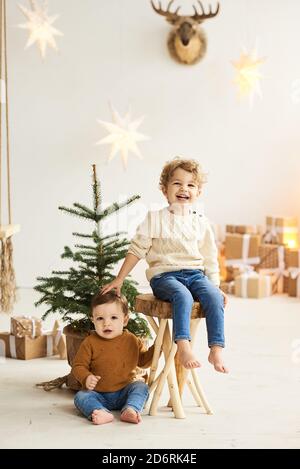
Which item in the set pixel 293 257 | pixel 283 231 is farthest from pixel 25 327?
pixel 283 231

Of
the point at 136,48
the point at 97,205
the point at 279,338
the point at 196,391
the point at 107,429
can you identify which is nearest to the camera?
the point at 107,429

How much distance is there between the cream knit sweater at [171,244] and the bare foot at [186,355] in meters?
0.36

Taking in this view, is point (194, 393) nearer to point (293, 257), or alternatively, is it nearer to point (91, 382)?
point (91, 382)

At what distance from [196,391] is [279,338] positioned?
130 cm

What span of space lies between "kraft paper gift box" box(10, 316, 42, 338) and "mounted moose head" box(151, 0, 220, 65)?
265 centimetres

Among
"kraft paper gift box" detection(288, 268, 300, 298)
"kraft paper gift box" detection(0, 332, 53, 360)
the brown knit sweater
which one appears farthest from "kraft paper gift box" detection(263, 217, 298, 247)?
the brown knit sweater

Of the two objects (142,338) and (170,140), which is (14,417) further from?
(170,140)

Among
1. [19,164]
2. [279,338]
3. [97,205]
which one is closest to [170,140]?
[19,164]

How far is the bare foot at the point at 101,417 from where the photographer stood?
2.66 meters

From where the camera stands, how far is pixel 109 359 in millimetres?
2852

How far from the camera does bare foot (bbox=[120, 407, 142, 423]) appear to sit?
267 cm

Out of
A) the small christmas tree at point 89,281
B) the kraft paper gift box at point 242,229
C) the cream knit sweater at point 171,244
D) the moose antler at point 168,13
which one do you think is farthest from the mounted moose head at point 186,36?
the cream knit sweater at point 171,244

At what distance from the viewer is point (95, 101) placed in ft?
18.4

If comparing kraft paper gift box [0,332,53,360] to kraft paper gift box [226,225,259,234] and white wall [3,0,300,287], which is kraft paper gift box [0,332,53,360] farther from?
kraft paper gift box [226,225,259,234]
